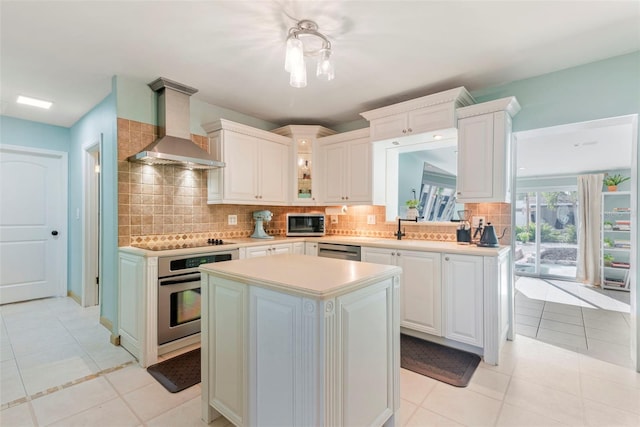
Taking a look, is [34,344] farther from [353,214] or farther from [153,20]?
[353,214]

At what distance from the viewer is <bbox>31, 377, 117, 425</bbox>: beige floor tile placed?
1.84 meters

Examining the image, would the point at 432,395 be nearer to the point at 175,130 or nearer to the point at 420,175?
the point at 420,175

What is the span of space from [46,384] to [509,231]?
13.3 ft

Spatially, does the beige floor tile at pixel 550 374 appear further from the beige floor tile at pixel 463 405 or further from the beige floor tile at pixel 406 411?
the beige floor tile at pixel 406 411

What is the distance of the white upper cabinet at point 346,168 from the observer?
3.61 metres

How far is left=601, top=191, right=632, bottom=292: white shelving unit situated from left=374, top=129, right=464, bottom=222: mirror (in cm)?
384

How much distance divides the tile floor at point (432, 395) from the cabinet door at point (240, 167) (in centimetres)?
187

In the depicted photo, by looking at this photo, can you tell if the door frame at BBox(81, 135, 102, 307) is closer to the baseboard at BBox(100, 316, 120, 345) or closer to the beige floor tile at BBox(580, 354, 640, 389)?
the baseboard at BBox(100, 316, 120, 345)

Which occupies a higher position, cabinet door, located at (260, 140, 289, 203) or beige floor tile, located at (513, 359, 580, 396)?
cabinet door, located at (260, 140, 289, 203)

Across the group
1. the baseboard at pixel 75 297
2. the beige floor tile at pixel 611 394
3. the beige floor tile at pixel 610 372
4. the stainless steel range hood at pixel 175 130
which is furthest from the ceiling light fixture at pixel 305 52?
the baseboard at pixel 75 297

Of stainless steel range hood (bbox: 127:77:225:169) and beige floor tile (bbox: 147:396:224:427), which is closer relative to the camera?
beige floor tile (bbox: 147:396:224:427)

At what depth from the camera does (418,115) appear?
9.98 feet

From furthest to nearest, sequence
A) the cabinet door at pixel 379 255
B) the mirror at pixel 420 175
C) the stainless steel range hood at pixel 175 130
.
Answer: the mirror at pixel 420 175 → the cabinet door at pixel 379 255 → the stainless steel range hood at pixel 175 130

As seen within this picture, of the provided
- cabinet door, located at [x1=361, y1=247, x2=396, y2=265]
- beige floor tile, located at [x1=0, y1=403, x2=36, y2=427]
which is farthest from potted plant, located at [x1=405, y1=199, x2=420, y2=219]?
beige floor tile, located at [x1=0, y1=403, x2=36, y2=427]
